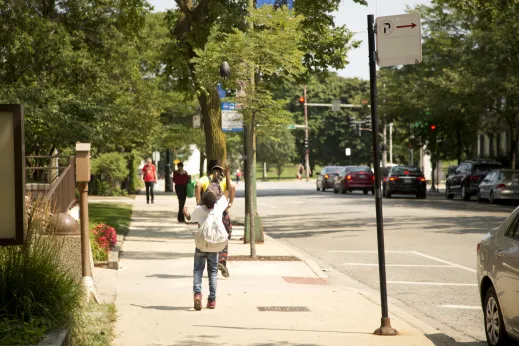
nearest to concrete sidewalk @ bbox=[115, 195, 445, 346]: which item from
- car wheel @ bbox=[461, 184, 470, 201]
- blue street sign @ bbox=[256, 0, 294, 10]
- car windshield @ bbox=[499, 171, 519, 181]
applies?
blue street sign @ bbox=[256, 0, 294, 10]

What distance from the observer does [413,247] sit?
2056 cm

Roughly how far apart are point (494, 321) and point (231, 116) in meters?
10.6

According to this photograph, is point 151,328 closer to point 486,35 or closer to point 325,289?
point 325,289

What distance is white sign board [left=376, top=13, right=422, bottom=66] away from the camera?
9047mm

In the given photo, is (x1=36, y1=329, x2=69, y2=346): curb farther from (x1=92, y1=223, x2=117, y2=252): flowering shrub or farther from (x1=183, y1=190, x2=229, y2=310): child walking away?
(x1=92, y1=223, x2=117, y2=252): flowering shrub

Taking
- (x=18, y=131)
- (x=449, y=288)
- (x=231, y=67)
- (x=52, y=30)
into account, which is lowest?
(x=449, y=288)

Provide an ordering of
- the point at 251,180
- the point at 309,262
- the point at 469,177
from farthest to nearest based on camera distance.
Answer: the point at 469,177
the point at 251,180
the point at 309,262

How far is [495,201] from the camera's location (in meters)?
40.3

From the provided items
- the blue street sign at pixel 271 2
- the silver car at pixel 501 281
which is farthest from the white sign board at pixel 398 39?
the blue street sign at pixel 271 2

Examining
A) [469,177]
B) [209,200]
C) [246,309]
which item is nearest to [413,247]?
[246,309]

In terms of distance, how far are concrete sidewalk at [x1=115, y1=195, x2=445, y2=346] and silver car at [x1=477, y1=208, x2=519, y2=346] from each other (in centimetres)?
73

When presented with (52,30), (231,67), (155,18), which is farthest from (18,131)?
(155,18)

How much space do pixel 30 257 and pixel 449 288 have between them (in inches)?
288

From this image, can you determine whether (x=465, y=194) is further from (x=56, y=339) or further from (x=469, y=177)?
(x=56, y=339)
